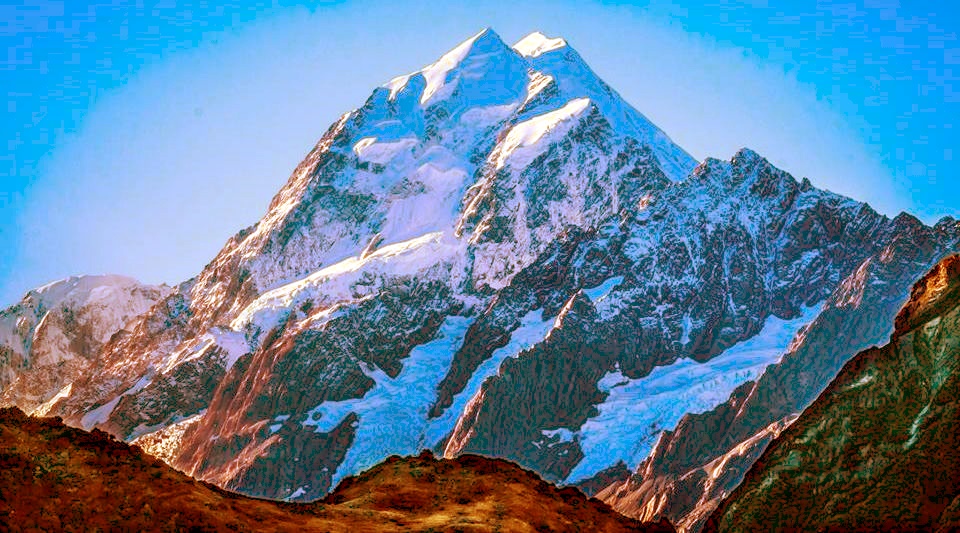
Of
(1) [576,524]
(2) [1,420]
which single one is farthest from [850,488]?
(2) [1,420]

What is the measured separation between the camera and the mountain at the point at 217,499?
57.7m

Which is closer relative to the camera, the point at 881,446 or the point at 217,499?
the point at 881,446

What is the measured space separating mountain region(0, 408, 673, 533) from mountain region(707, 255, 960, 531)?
983 cm

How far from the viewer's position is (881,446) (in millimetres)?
61281

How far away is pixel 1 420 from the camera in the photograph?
6288 cm

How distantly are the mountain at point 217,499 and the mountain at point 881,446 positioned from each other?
9830mm

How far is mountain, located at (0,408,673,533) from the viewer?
Result: 57.7 metres

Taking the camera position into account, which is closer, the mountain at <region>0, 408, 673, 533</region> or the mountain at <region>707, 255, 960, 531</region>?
the mountain at <region>0, 408, 673, 533</region>

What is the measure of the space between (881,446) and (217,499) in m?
32.4

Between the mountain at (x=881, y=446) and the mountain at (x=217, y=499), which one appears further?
the mountain at (x=881, y=446)

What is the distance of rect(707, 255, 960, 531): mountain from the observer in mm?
59000

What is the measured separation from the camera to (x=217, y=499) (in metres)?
61.8

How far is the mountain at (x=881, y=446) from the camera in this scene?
194 feet

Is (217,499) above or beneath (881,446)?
beneath
